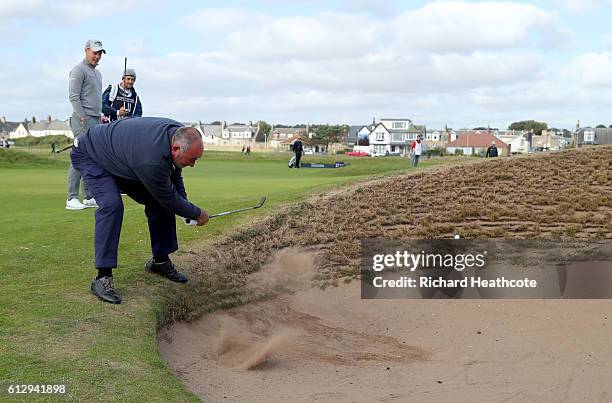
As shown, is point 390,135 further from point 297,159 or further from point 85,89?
point 85,89

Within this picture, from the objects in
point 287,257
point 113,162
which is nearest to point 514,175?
point 287,257

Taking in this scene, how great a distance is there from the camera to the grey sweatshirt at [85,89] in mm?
11656

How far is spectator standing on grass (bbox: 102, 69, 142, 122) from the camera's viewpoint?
498 inches

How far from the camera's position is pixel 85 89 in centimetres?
1183

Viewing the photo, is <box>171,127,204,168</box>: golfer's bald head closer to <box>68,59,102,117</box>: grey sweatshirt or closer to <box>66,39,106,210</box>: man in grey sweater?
<box>66,39,106,210</box>: man in grey sweater

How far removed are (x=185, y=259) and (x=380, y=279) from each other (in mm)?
3511

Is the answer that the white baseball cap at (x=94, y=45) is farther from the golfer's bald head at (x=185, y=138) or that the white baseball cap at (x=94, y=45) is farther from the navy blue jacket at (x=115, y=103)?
the golfer's bald head at (x=185, y=138)

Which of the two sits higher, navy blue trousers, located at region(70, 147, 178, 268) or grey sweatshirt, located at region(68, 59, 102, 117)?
grey sweatshirt, located at region(68, 59, 102, 117)

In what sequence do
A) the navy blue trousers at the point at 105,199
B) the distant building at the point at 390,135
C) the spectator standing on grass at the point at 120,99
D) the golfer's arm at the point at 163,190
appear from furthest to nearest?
the distant building at the point at 390,135 < the spectator standing on grass at the point at 120,99 < the navy blue trousers at the point at 105,199 < the golfer's arm at the point at 163,190

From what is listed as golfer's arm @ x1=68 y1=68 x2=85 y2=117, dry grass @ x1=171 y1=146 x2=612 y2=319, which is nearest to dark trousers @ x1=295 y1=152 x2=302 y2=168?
dry grass @ x1=171 y1=146 x2=612 y2=319

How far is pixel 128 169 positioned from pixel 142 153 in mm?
421

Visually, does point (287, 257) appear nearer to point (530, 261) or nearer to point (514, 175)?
point (530, 261)

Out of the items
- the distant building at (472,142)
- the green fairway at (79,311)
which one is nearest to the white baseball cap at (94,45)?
the green fairway at (79,311)

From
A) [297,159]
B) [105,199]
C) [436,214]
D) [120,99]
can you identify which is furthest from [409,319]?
[297,159]
